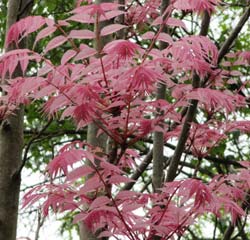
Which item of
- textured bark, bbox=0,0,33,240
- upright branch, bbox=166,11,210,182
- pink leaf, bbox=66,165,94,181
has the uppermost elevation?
upright branch, bbox=166,11,210,182

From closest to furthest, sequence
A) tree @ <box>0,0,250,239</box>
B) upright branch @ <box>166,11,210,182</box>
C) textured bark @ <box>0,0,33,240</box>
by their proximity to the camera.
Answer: tree @ <box>0,0,250,239</box> < upright branch @ <box>166,11,210,182</box> < textured bark @ <box>0,0,33,240</box>

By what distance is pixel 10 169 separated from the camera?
6.57ft

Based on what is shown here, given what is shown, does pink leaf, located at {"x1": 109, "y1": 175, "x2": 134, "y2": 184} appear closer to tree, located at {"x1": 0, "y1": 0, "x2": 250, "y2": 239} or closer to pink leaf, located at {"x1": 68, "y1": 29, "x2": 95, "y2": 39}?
tree, located at {"x1": 0, "y1": 0, "x2": 250, "y2": 239}

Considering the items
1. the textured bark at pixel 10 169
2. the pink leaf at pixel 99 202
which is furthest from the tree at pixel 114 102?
the textured bark at pixel 10 169

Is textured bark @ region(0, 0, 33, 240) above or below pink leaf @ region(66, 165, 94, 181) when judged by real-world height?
below

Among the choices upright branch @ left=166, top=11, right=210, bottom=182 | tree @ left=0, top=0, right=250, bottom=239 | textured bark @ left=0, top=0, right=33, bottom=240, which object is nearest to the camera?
tree @ left=0, top=0, right=250, bottom=239

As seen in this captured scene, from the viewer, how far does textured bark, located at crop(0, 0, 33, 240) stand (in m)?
1.95

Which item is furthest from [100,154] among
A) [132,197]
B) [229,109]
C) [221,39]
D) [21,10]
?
[221,39]

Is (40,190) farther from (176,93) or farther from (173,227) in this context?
(176,93)

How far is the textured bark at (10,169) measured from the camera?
1954mm

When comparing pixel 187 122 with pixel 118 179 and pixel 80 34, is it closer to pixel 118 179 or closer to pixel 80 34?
pixel 118 179

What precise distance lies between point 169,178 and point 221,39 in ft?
7.46

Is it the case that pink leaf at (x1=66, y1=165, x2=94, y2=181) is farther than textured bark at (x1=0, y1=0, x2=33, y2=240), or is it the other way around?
textured bark at (x1=0, y1=0, x2=33, y2=240)

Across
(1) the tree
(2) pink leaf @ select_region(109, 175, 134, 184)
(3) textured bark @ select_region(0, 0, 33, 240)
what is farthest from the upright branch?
(3) textured bark @ select_region(0, 0, 33, 240)
